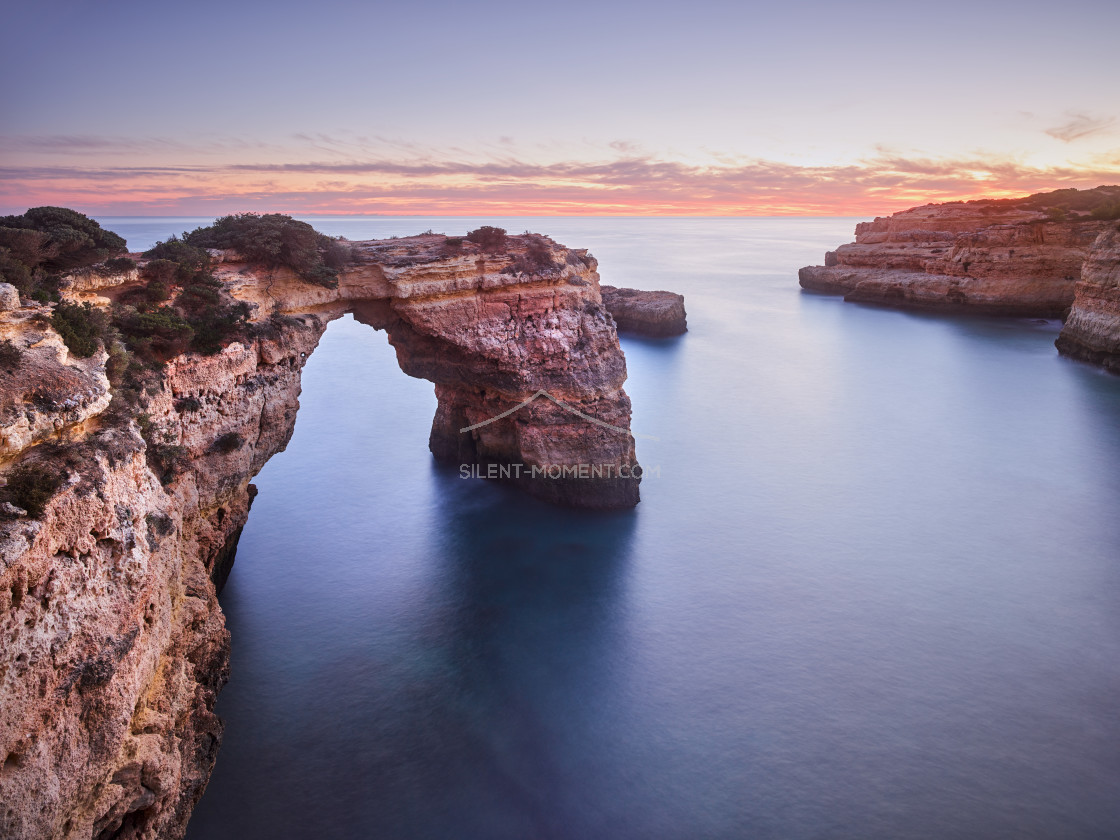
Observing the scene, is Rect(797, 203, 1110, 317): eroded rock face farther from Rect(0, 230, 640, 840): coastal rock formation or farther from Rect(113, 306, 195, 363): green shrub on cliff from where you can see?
Rect(113, 306, 195, 363): green shrub on cliff

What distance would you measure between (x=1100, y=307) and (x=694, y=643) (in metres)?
35.7

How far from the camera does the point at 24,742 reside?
20.6 ft

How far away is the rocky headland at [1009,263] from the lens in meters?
37.5

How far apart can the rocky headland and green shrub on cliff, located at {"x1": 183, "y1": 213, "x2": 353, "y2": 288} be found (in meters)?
39.5

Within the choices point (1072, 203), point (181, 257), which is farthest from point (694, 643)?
point (1072, 203)

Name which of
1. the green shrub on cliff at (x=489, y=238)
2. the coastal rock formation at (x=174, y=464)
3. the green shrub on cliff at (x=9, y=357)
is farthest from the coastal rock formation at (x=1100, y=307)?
the green shrub on cliff at (x=9, y=357)

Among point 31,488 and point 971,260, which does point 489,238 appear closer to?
point 31,488

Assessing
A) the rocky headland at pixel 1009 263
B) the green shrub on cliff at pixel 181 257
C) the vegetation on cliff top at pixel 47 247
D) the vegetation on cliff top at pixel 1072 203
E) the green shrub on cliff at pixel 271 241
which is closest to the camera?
the vegetation on cliff top at pixel 47 247

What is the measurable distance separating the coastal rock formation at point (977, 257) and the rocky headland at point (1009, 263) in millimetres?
74

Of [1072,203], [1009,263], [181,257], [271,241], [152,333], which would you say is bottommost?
[152,333]

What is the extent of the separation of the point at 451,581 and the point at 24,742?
11909mm

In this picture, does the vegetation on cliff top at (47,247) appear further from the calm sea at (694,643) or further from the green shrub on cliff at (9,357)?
the calm sea at (694,643)

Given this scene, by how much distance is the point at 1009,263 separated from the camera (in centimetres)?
5000

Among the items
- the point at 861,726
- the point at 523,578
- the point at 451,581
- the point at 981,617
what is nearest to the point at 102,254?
the point at 451,581
